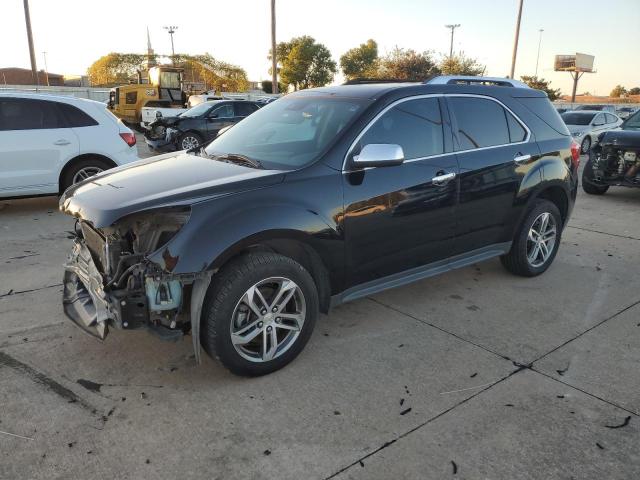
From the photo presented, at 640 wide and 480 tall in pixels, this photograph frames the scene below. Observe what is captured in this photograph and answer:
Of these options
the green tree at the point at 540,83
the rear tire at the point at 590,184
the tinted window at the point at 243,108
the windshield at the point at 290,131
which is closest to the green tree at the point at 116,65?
the green tree at the point at 540,83

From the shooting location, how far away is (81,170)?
7422mm

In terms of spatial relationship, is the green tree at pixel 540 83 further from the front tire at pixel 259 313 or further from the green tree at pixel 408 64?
the front tire at pixel 259 313

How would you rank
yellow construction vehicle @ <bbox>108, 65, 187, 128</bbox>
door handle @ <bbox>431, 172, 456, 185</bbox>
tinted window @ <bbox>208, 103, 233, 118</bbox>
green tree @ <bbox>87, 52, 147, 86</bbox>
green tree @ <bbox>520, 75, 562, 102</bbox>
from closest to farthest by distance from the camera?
1. door handle @ <bbox>431, 172, 456, 185</bbox>
2. tinted window @ <bbox>208, 103, 233, 118</bbox>
3. yellow construction vehicle @ <bbox>108, 65, 187, 128</bbox>
4. green tree @ <bbox>520, 75, 562, 102</bbox>
5. green tree @ <bbox>87, 52, 147, 86</bbox>

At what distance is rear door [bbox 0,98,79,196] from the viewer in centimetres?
691

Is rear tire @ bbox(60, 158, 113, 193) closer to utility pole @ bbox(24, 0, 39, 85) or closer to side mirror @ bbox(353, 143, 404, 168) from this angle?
side mirror @ bbox(353, 143, 404, 168)

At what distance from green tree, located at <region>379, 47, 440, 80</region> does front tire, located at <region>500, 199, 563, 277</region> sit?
3476 cm

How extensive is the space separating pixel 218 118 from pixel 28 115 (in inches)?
314

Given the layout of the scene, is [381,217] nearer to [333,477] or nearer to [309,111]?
[309,111]

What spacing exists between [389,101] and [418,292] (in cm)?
178


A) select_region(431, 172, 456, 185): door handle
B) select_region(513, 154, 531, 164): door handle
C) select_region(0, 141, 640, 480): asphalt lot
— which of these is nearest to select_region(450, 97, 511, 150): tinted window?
select_region(513, 154, 531, 164): door handle

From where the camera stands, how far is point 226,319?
293cm

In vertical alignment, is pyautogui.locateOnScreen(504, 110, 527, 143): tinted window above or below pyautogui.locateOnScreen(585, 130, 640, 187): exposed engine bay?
above

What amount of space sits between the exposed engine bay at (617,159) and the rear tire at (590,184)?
0.17m

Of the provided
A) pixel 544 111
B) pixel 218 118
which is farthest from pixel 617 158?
pixel 218 118
